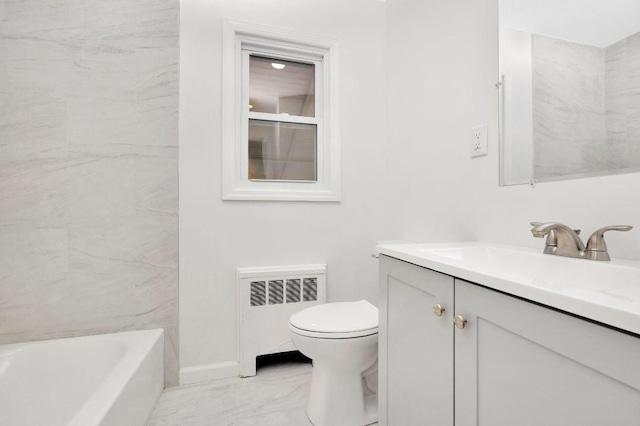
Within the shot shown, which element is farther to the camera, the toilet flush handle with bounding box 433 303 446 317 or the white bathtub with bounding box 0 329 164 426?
the white bathtub with bounding box 0 329 164 426

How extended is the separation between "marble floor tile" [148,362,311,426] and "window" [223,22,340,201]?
1047 millimetres

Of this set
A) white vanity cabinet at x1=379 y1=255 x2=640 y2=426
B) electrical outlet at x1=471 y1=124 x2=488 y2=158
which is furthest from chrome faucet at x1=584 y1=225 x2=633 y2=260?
electrical outlet at x1=471 y1=124 x2=488 y2=158

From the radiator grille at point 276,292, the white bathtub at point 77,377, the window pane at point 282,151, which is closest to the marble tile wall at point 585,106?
the window pane at point 282,151

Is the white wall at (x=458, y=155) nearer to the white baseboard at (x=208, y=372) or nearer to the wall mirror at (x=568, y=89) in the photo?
the wall mirror at (x=568, y=89)

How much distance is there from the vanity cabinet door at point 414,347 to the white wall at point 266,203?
3.01ft

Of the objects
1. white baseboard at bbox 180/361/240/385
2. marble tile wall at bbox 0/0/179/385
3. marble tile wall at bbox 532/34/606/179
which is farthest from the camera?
white baseboard at bbox 180/361/240/385

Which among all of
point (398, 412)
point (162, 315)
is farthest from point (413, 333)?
point (162, 315)

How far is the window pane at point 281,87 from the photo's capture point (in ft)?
6.53

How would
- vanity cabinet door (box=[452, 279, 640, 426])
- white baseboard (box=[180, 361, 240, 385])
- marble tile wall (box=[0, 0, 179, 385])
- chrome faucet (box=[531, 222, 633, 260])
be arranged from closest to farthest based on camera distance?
1. vanity cabinet door (box=[452, 279, 640, 426])
2. chrome faucet (box=[531, 222, 633, 260])
3. marble tile wall (box=[0, 0, 179, 385])
4. white baseboard (box=[180, 361, 240, 385])

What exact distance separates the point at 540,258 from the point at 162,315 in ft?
5.87

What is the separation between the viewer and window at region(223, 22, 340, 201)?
1844 mm

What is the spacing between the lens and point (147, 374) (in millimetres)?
1451

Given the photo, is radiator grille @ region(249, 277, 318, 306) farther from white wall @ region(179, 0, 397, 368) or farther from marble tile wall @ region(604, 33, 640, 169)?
marble tile wall @ region(604, 33, 640, 169)

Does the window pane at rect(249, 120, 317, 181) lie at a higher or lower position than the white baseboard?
higher
